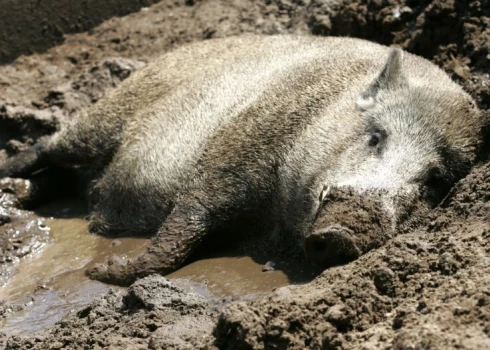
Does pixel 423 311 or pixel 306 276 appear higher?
pixel 423 311

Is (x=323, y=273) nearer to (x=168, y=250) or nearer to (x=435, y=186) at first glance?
(x=435, y=186)

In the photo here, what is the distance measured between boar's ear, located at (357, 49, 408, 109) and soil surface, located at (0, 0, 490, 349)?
758mm

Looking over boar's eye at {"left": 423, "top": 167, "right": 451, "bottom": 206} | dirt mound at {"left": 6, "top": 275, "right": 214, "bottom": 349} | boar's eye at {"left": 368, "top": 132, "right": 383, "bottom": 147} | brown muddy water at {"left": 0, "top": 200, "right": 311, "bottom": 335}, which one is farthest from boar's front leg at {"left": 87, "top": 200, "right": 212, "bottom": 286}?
boar's eye at {"left": 423, "top": 167, "right": 451, "bottom": 206}

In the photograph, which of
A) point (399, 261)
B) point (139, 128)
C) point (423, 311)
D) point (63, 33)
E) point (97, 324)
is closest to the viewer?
point (423, 311)

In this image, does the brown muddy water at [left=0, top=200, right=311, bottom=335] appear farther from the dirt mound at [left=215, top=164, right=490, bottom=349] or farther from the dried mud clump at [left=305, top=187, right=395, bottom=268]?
the dirt mound at [left=215, top=164, right=490, bottom=349]

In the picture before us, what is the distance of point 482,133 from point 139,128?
116 inches

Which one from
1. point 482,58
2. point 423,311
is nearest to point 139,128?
point 482,58

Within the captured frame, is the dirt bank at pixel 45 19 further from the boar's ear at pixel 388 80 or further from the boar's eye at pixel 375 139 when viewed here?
the boar's eye at pixel 375 139

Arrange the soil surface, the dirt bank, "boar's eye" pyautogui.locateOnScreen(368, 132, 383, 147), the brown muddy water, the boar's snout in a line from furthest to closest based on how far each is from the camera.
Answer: the dirt bank < "boar's eye" pyautogui.locateOnScreen(368, 132, 383, 147) < the brown muddy water < the boar's snout < the soil surface

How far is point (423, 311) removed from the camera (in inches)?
140

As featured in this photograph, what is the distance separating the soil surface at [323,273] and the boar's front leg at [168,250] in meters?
0.39

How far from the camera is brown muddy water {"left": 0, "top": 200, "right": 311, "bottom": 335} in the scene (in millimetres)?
5145

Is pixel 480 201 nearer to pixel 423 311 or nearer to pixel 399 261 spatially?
pixel 399 261

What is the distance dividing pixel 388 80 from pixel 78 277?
261 cm
